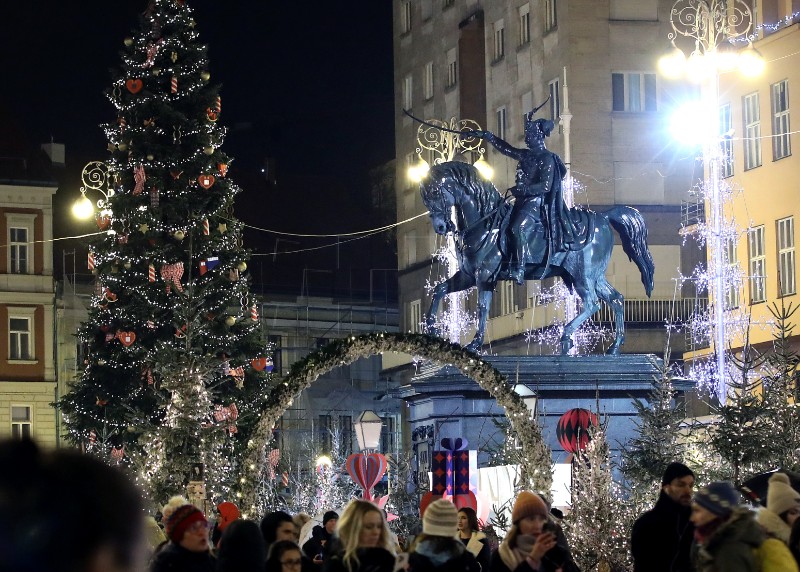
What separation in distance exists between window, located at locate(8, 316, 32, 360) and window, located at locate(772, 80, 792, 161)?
30869 mm

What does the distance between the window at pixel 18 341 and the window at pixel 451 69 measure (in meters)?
17.1

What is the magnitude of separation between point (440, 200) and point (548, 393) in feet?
11.4

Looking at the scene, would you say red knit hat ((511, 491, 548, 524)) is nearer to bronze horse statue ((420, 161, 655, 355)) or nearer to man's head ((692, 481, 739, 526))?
man's head ((692, 481, 739, 526))

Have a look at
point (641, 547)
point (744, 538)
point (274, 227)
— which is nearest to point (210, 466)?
point (641, 547)

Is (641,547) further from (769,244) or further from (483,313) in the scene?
(769,244)

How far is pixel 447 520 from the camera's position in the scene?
8.28 meters

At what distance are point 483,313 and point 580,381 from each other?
1.99 meters

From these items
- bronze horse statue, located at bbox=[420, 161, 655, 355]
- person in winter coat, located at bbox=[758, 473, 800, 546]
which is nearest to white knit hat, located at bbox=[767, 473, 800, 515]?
person in winter coat, located at bbox=[758, 473, 800, 546]

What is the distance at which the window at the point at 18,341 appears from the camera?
62.6m

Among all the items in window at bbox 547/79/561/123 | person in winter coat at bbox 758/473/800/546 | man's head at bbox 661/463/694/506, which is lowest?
person in winter coat at bbox 758/473/800/546

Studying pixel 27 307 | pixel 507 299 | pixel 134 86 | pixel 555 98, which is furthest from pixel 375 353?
pixel 27 307

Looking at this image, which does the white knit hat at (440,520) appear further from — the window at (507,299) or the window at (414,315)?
the window at (414,315)

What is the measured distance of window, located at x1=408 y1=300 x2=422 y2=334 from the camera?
65500mm

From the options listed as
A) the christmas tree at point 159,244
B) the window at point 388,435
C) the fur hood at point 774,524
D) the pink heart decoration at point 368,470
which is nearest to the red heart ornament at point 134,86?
the christmas tree at point 159,244
